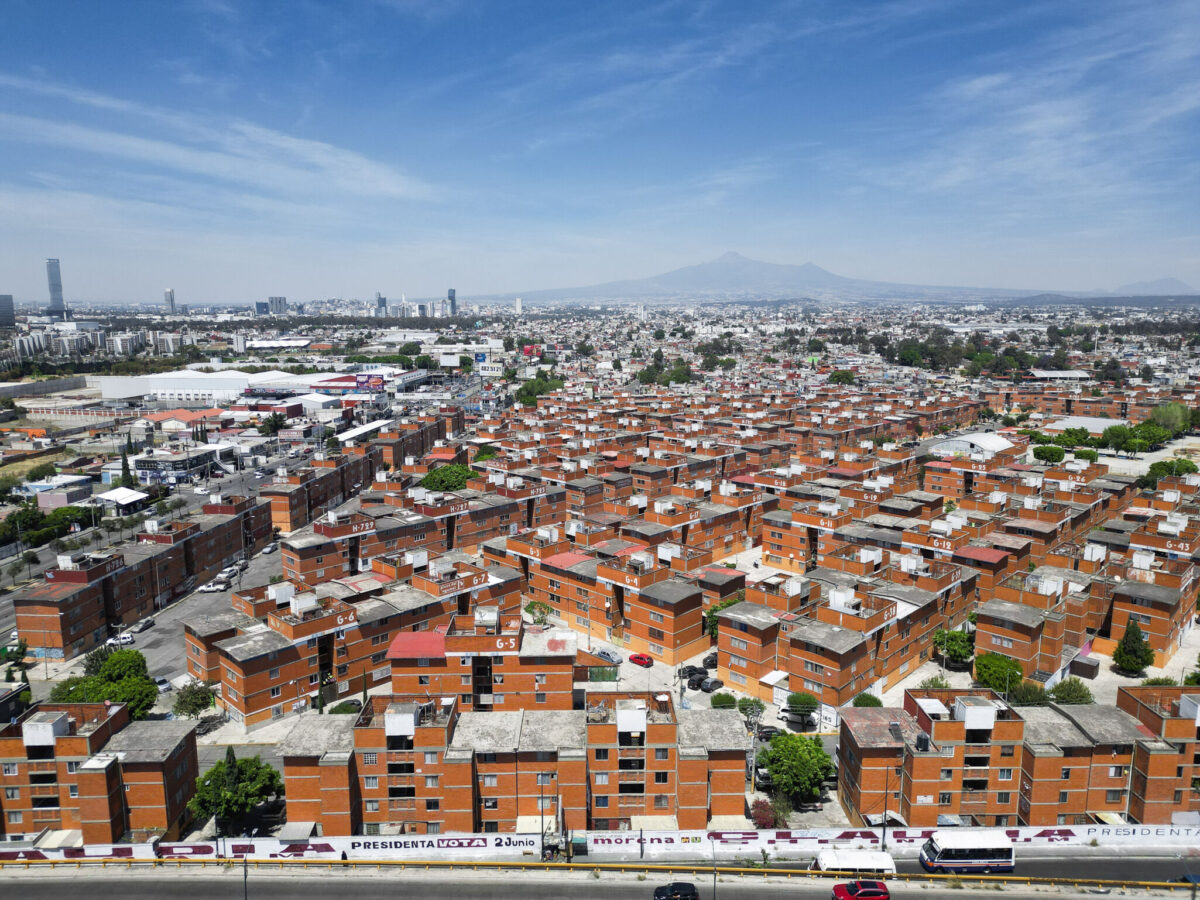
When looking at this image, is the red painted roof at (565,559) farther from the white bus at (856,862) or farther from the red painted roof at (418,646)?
the white bus at (856,862)

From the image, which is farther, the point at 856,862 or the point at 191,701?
the point at 191,701

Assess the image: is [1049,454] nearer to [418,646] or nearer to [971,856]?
[971,856]

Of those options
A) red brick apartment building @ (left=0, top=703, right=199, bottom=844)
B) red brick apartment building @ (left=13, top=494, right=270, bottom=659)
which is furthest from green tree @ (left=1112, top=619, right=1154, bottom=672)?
red brick apartment building @ (left=13, top=494, right=270, bottom=659)

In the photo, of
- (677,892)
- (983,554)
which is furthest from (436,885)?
(983,554)

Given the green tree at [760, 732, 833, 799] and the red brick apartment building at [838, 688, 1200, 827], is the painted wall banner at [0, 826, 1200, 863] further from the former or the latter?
the green tree at [760, 732, 833, 799]

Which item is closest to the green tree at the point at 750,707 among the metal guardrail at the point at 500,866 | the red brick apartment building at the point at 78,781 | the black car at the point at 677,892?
the metal guardrail at the point at 500,866
